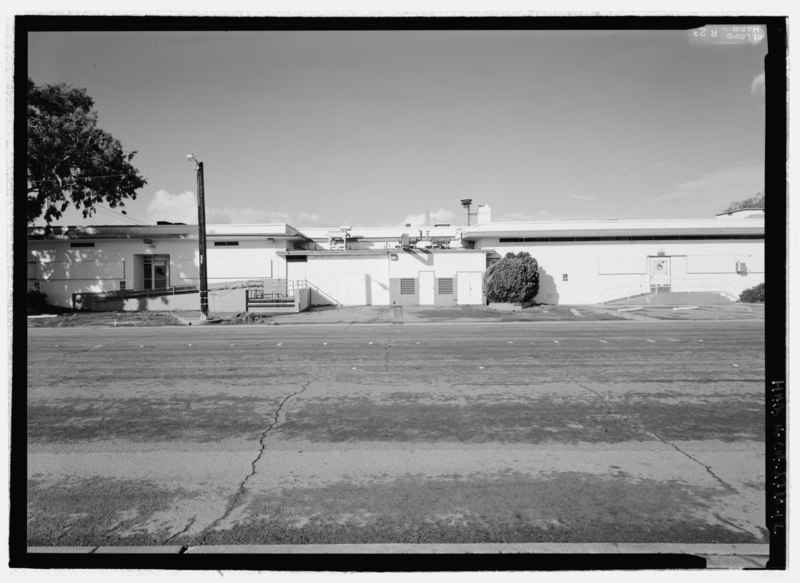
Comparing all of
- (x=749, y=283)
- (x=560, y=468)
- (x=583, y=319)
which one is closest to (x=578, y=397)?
(x=560, y=468)

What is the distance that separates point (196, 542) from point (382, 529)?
126cm

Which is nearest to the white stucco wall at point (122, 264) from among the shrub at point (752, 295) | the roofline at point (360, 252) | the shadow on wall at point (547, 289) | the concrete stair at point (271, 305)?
the roofline at point (360, 252)

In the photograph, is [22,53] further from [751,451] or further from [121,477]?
[751,451]

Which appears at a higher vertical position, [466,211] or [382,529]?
[466,211]

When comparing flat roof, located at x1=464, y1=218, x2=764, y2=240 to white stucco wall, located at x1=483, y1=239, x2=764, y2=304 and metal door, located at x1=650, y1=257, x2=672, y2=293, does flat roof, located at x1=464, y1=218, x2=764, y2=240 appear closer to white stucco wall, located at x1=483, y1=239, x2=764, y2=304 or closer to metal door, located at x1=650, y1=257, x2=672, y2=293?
white stucco wall, located at x1=483, y1=239, x2=764, y2=304

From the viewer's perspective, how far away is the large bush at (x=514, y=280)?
27.7m

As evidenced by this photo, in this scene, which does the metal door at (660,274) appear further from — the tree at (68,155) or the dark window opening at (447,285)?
the tree at (68,155)

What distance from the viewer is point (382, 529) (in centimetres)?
309

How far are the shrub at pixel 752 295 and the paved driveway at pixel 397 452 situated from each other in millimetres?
24058

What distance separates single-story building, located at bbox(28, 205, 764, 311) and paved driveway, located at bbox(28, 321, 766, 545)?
2127cm

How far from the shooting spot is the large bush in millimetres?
27703

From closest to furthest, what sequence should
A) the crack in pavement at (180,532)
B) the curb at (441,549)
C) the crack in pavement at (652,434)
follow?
the curb at (441,549)
the crack in pavement at (180,532)
the crack in pavement at (652,434)

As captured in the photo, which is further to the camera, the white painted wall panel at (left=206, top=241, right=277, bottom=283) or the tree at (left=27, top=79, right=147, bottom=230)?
the white painted wall panel at (left=206, top=241, right=277, bottom=283)

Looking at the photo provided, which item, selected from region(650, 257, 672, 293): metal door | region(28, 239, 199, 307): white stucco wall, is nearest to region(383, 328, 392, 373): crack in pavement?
region(28, 239, 199, 307): white stucco wall
